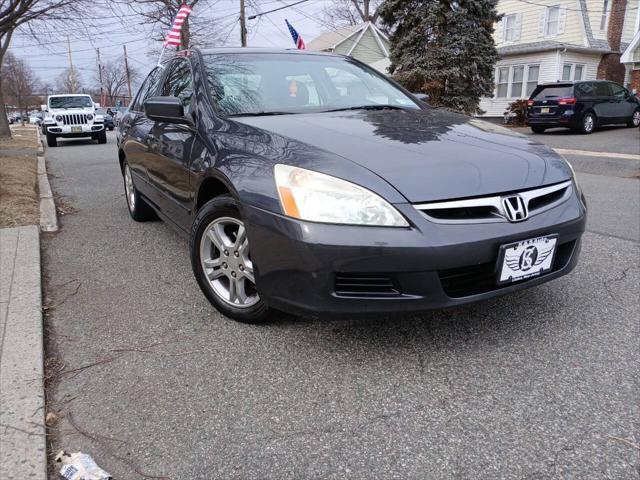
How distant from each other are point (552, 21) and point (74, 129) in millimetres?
21454

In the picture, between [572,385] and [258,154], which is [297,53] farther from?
[572,385]

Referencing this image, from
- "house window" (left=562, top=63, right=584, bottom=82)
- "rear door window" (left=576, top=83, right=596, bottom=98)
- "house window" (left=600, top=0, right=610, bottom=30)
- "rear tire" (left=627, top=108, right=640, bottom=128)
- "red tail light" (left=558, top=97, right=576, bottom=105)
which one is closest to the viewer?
"red tail light" (left=558, top=97, right=576, bottom=105)

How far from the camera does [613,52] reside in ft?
78.9

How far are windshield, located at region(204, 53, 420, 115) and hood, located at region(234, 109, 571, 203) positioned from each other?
0.24 metres

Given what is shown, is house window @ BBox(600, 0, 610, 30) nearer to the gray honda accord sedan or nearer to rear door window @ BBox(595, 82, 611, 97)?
rear door window @ BBox(595, 82, 611, 97)

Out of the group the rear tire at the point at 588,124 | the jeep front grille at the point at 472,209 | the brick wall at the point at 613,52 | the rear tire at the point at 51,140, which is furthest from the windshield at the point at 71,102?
the brick wall at the point at 613,52

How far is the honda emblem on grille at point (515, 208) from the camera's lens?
236 centimetres

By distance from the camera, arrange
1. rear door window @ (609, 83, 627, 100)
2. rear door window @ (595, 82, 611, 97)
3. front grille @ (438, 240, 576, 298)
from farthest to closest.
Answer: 1. rear door window @ (609, 83, 627, 100)
2. rear door window @ (595, 82, 611, 97)
3. front grille @ (438, 240, 576, 298)

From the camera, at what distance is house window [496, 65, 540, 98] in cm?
2434

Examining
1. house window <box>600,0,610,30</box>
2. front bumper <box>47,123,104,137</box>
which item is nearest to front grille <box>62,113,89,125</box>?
front bumper <box>47,123,104,137</box>

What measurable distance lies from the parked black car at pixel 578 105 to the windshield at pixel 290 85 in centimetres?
1464

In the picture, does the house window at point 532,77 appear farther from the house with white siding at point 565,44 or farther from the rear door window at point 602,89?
the rear door window at point 602,89

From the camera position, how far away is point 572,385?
2.29 metres

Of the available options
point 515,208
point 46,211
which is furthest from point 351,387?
point 46,211
